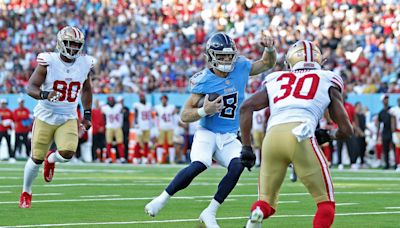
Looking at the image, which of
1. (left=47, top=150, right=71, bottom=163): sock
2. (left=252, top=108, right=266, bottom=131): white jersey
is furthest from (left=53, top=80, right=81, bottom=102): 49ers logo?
(left=252, top=108, right=266, bottom=131): white jersey

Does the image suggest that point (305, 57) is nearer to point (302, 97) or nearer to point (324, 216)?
point (302, 97)

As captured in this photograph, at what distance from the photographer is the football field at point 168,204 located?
9453 millimetres

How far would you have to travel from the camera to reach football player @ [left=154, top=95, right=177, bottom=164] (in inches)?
938

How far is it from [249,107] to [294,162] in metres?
0.48

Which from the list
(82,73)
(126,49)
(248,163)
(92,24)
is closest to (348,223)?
(248,163)

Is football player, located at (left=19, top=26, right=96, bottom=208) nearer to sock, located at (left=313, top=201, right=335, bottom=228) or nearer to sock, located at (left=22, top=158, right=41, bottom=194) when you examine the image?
sock, located at (left=22, top=158, right=41, bottom=194)

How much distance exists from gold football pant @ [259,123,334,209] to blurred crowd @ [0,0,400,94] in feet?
54.1

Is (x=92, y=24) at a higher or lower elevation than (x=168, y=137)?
higher

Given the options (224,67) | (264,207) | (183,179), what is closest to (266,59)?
(224,67)

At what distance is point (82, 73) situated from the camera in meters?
11.1

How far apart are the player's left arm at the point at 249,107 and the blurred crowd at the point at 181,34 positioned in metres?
16.3

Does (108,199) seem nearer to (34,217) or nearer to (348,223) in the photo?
(34,217)

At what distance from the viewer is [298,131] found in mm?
6812

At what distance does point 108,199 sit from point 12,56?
20410 millimetres
